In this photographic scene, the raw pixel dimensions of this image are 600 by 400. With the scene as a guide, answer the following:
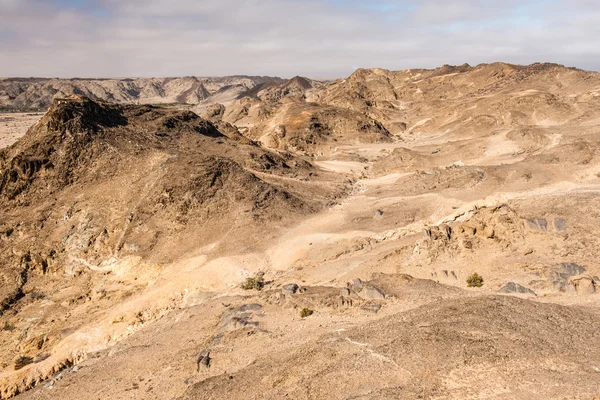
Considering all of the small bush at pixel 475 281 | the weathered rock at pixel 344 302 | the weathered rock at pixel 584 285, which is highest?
the weathered rock at pixel 584 285

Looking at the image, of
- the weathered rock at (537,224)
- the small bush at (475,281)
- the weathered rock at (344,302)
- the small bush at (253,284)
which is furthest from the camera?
the small bush at (253,284)

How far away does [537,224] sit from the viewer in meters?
21.1

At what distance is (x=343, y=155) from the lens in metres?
57.3

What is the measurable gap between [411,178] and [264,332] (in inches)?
1122

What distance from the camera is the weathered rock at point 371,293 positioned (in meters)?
17.7

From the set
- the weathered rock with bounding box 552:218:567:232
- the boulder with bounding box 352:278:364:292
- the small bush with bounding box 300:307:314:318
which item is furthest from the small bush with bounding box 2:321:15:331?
the weathered rock with bounding box 552:218:567:232

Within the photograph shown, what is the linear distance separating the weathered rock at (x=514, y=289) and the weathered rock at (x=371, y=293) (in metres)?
5.28

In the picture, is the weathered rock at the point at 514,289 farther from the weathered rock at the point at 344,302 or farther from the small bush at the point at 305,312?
the small bush at the point at 305,312

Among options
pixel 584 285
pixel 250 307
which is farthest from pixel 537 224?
pixel 250 307

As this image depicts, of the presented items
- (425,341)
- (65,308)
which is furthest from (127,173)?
(425,341)

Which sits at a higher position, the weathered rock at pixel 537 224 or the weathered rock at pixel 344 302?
the weathered rock at pixel 537 224

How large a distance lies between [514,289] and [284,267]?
44.1ft

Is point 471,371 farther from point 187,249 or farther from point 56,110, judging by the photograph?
point 56,110

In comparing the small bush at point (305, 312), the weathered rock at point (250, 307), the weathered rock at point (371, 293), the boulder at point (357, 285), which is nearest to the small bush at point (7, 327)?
the weathered rock at point (250, 307)
